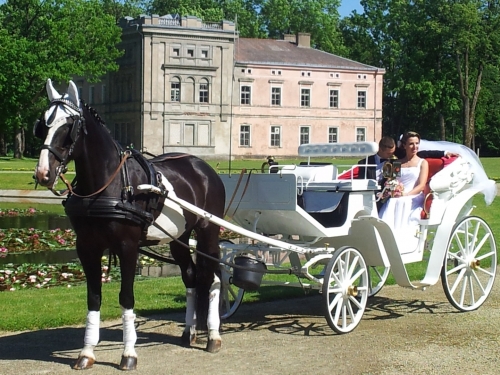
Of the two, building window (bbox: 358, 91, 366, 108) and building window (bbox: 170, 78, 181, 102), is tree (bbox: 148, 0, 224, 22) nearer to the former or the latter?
building window (bbox: 170, 78, 181, 102)

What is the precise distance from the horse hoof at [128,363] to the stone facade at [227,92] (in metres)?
60.2

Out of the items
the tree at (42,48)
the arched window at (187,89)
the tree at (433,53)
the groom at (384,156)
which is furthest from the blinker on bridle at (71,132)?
the arched window at (187,89)

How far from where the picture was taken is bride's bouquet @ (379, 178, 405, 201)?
906 centimetres

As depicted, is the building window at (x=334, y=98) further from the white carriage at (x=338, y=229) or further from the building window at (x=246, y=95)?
the white carriage at (x=338, y=229)

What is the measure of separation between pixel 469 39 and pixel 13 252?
5874cm

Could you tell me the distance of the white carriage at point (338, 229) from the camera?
790 cm

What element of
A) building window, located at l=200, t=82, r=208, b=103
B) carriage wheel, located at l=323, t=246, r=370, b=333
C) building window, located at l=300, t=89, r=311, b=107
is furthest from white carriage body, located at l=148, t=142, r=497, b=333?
building window, located at l=300, t=89, r=311, b=107

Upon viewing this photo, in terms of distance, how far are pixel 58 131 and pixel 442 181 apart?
4761mm

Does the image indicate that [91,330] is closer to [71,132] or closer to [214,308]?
[214,308]

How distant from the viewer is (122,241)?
21.8 feet

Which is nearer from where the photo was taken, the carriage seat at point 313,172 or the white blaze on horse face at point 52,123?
the white blaze on horse face at point 52,123

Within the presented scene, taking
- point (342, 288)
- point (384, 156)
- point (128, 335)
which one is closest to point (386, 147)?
point (384, 156)

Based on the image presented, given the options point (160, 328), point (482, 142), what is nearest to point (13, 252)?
point (160, 328)

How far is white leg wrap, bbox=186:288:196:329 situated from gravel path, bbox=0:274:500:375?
213 millimetres
